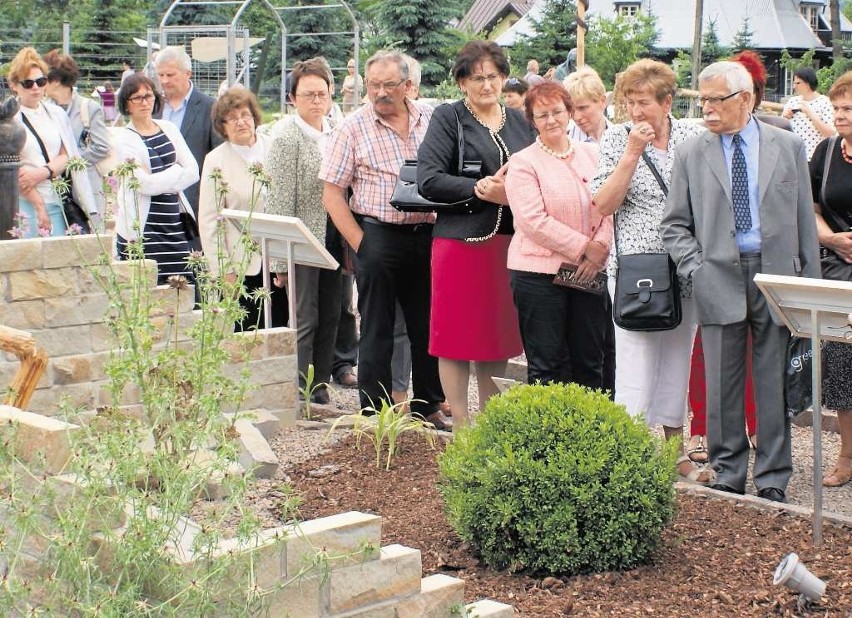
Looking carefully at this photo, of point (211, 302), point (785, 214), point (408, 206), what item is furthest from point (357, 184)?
point (211, 302)

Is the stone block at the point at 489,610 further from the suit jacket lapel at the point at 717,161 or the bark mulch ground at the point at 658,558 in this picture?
the suit jacket lapel at the point at 717,161

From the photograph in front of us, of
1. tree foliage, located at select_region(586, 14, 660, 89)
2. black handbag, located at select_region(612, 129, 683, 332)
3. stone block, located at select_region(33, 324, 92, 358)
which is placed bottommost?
stone block, located at select_region(33, 324, 92, 358)

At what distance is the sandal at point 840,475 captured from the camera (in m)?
6.65

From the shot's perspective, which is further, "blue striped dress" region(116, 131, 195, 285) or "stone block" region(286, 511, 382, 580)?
"blue striped dress" region(116, 131, 195, 285)

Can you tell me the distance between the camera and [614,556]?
15.9 feet

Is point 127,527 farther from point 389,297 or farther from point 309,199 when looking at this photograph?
point 309,199

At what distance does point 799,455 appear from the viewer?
736 cm

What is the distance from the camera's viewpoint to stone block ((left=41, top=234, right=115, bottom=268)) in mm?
6297

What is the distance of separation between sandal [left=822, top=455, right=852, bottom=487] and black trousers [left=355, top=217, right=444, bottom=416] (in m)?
2.18

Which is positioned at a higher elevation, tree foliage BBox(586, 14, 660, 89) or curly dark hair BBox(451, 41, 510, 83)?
tree foliage BBox(586, 14, 660, 89)

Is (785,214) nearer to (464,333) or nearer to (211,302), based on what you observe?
(464,333)

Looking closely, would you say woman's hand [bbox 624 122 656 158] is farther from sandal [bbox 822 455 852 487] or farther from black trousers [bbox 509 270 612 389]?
sandal [bbox 822 455 852 487]

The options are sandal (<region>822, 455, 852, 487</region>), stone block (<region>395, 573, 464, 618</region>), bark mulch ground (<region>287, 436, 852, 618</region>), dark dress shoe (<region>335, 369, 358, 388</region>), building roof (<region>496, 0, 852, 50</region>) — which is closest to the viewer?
Result: stone block (<region>395, 573, 464, 618</region>)

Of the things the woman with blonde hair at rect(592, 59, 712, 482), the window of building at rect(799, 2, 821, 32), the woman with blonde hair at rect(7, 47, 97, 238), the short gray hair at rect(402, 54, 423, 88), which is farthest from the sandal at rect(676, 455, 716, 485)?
the window of building at rect(799, 2, 821, 32)
